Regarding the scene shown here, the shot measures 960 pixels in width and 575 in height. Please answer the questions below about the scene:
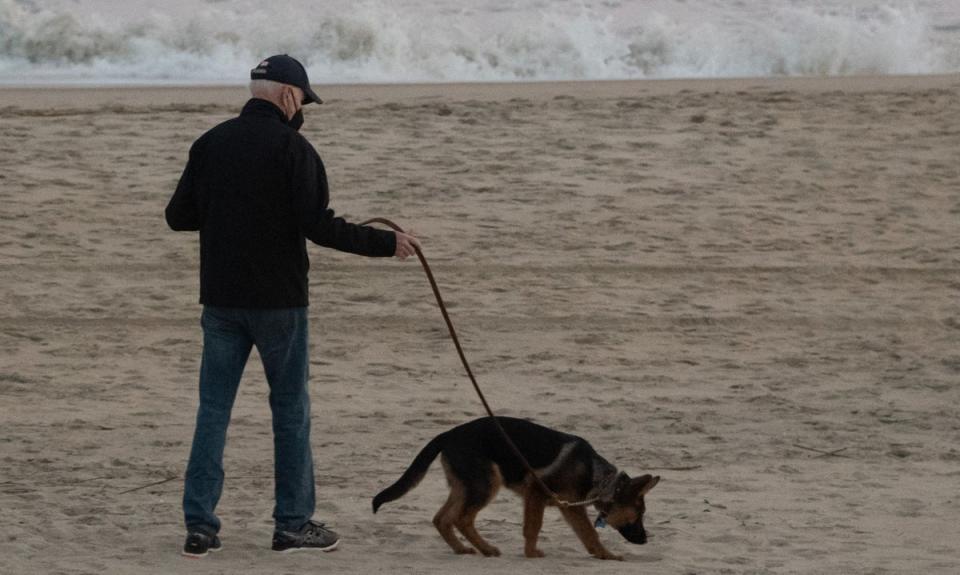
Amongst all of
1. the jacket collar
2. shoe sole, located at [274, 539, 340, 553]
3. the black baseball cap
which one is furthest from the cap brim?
shoe sole, located at [274, 539, 340, 553]

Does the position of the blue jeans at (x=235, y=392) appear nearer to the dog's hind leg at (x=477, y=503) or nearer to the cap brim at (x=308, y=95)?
the dog's hind leg at (x=477, y=503)

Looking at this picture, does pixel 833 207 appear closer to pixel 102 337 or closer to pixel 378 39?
pixel 102 337

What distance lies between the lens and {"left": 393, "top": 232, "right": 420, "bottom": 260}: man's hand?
5.80 meters

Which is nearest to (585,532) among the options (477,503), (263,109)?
(477,503)

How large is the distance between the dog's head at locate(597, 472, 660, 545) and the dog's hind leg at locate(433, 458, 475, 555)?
1.71 ft

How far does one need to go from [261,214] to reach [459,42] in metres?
16.2

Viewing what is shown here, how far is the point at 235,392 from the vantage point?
5.95 m

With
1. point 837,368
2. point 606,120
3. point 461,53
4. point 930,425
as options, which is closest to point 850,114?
point 606,120

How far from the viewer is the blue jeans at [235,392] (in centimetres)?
582

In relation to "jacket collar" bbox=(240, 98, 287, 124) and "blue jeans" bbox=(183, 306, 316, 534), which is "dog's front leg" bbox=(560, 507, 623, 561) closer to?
"blue jeans" bbox=(183, 306, 316, 534)

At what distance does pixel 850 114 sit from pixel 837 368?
4.75 metres

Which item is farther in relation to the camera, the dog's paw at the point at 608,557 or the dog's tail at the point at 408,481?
the dog's paw at the point at 608,557

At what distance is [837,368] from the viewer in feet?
31.4

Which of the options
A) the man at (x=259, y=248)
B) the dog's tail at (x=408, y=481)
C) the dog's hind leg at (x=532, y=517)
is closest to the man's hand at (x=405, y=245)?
the man at (x=259, y=248)
